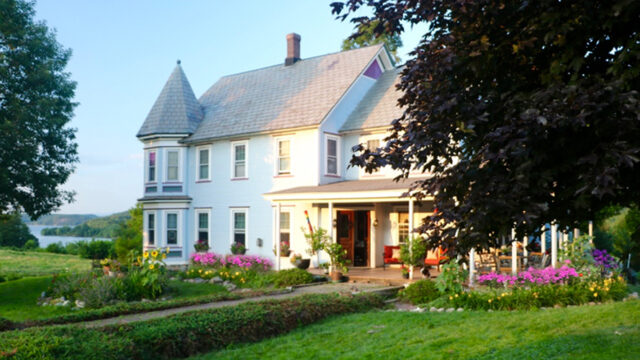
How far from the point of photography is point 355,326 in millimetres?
9875

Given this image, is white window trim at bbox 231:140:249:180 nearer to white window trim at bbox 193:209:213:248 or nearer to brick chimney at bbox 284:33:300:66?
white window trim at bbox 193:209:213:248

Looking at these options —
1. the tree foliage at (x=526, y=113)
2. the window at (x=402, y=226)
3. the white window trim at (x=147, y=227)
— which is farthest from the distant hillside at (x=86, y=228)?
the tree foliage at (x=526, y=113)

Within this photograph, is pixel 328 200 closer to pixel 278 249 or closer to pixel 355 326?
pixel 278 249

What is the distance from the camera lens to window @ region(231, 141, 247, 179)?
75.0 feet

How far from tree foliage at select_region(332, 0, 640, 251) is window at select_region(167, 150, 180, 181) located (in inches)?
812

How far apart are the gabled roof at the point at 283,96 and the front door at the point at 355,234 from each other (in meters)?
3.99

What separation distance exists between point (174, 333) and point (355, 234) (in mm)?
12753

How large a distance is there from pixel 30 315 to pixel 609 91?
13927mm

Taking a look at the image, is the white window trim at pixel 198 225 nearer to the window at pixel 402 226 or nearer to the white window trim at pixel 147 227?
the white window trim at pixel 147 227

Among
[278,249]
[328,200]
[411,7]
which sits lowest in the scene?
[278,249]

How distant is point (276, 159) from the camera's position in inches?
853

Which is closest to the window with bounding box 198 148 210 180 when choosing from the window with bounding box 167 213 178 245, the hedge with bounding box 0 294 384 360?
the window with bounding box 167 213 178 245

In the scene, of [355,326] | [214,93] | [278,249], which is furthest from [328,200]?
[214,93]

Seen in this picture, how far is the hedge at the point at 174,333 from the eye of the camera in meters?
7.04
